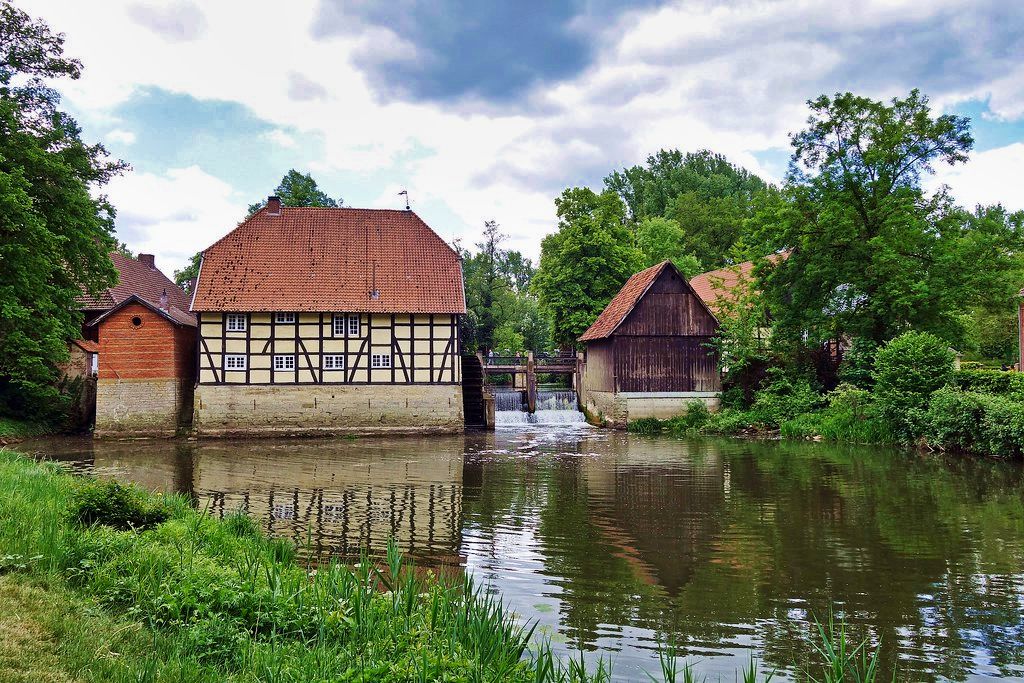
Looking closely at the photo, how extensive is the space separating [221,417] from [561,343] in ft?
54.7

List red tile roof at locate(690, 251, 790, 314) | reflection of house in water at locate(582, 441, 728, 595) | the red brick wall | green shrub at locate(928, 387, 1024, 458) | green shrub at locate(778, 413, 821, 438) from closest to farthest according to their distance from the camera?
1. reflection of house in water at locate(582, 441, 728, 595)
2. green shrub at locate(928, 387, 1024, 458)
3. green shrub at locate(778, 413, 821, 438)
4. the red brick wall
5. red tile roof at locate(690, 251, 790, 314)

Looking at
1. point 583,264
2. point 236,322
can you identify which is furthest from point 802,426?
point 236,322

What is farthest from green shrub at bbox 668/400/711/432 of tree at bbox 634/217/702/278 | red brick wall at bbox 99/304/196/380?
red brick wall at bbox 99/304/196/380

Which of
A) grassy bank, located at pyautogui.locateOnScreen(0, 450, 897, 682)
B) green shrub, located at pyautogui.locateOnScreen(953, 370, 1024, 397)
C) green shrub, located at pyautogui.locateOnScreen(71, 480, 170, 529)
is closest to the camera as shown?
grassy bank, located at pyautogui.locateOnScreen(0, 450, 897, 682)

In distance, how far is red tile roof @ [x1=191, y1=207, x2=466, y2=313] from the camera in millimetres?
24125

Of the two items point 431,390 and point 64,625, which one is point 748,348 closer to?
point 431,390

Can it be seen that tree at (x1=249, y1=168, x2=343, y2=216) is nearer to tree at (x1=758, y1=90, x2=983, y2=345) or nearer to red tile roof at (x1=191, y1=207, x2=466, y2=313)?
red tile roof at (x1=191, y1=207, x2=466, y2=313)

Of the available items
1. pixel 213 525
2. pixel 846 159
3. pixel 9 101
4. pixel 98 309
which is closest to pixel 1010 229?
pixel 846 159

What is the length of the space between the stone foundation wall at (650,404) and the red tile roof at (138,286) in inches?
771

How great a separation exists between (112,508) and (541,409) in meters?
22.9

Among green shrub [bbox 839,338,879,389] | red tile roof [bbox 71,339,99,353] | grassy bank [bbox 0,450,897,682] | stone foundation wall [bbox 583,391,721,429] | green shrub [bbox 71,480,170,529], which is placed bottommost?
grassy bank [bbox 0,450,897,682]

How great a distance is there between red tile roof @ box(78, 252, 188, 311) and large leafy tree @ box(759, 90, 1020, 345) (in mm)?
25274

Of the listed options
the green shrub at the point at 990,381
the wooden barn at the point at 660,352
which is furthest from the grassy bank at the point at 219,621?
the wooden barn at the point at 660,352

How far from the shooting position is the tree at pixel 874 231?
21031mm
